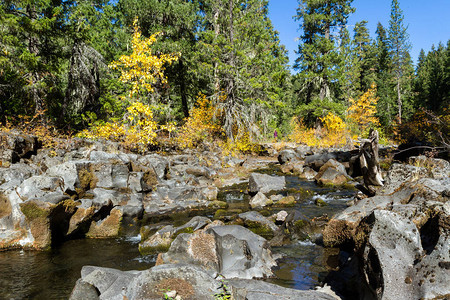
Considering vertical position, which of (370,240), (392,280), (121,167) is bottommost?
(392,280)

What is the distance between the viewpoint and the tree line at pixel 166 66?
51.5 ft

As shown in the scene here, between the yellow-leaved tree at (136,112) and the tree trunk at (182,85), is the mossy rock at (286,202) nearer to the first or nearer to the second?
the yellow-leaved tree at (136,112)

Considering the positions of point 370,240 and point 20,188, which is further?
point 20,188

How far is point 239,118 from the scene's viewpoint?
67.5 ft

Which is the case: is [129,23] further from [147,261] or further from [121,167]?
[147,261]

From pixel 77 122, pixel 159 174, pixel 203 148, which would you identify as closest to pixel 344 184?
pixel 159 174

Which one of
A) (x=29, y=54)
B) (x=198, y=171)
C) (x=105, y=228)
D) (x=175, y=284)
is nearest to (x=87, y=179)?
(x=105, y=228)

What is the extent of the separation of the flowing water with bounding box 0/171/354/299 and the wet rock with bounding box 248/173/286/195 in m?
5.10

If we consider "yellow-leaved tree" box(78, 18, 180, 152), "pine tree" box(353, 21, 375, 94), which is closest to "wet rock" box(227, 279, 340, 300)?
"yellow-leaved tree" box(78, 18, 180, 152)

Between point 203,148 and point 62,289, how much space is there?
47.5ft

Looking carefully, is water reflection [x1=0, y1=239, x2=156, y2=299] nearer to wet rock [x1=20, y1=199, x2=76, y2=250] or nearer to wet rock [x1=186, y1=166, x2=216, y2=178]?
wet rock [x1=20, y1=199, x2=76, y2=250]

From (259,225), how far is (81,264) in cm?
430

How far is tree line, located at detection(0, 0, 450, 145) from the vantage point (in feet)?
51.5

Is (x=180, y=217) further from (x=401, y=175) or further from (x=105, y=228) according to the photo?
(x=401, y=175)
